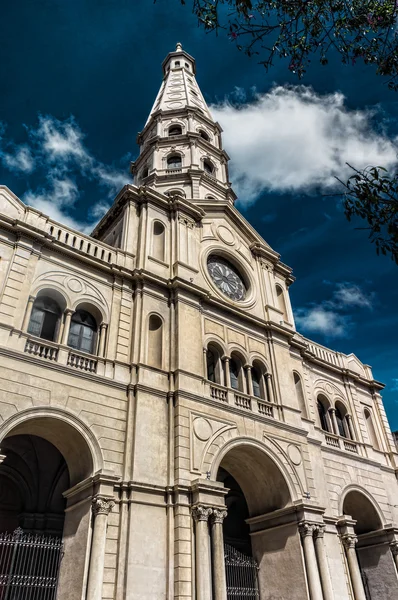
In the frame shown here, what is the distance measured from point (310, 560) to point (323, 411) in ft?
30.0

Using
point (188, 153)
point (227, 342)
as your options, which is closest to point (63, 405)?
point (227, 342)

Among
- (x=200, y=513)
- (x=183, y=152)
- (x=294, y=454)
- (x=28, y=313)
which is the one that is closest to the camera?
(x=200, y=513)

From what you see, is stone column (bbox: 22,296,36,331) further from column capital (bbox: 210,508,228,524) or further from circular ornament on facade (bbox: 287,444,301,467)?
circular ornament on facade (bbox: 287,444,301,467)

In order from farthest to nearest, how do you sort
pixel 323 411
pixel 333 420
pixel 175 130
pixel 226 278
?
pixel 175 130, pixel 323 411, pixel 333 420, pixel 226 278

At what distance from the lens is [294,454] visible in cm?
1902

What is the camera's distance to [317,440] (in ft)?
69.9

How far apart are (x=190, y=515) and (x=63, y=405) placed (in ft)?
16.6

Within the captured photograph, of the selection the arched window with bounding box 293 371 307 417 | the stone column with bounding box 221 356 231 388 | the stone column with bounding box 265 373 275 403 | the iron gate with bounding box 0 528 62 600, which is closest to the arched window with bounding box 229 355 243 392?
the stone column with bounding box 221 356 231 388

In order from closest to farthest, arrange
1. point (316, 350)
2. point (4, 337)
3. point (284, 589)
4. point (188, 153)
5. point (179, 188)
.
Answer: point (4, 337) < point (284, 589) < point (316, 350) < point (179, 188) < point (188, 153)

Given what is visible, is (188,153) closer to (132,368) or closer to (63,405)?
(132,368)

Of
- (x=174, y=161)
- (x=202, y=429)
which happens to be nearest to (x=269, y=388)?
(x=202, y=429)

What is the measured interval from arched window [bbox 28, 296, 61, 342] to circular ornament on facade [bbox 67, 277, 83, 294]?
0.80m

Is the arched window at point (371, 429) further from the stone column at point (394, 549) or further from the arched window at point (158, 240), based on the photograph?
the arched window at point (158, 240)

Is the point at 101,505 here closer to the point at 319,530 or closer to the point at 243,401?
the point at 243,401
